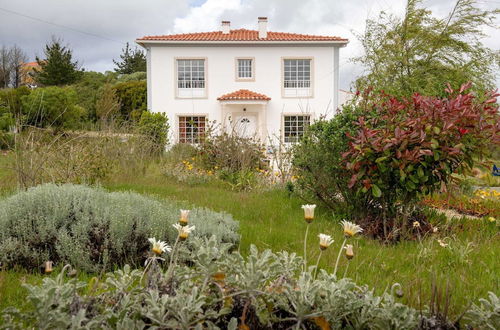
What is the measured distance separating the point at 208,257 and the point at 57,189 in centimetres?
256

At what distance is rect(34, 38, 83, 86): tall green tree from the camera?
108 feet

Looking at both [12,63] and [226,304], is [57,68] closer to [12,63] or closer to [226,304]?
[12,63]

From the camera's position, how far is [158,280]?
2.08m

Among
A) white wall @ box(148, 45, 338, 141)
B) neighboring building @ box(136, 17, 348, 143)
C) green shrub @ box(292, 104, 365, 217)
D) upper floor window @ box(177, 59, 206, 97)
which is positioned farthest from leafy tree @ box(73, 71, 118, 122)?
green shrub @ box(292, 104, 365, 217)

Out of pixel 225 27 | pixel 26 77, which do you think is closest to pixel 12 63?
pixel 26 77

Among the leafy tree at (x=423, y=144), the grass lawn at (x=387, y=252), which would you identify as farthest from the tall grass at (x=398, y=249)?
the leafy tree at (x=423, y=144)

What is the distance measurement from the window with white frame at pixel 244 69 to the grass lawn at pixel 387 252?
44.8 feet

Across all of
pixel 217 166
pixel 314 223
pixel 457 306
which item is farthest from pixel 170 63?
pixel 457 306

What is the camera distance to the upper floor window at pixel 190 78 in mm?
19438

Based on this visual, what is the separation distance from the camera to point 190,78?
63.9 feet

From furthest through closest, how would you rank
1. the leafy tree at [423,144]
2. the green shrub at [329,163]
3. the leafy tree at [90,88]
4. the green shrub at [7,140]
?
the leafy tree at [90,88] → the green shrub at [7,140] → the green shrub at [329,163] → the leafy tree at [423,144]

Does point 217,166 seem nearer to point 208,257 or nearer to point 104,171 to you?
point 104,171

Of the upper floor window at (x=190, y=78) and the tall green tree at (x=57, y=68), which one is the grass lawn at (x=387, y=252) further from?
the tall green tree at (x=57, y=68)

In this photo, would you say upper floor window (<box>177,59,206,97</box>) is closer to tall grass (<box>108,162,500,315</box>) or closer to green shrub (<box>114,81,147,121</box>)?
green shrub (<box>114,81,147,121</box>)
